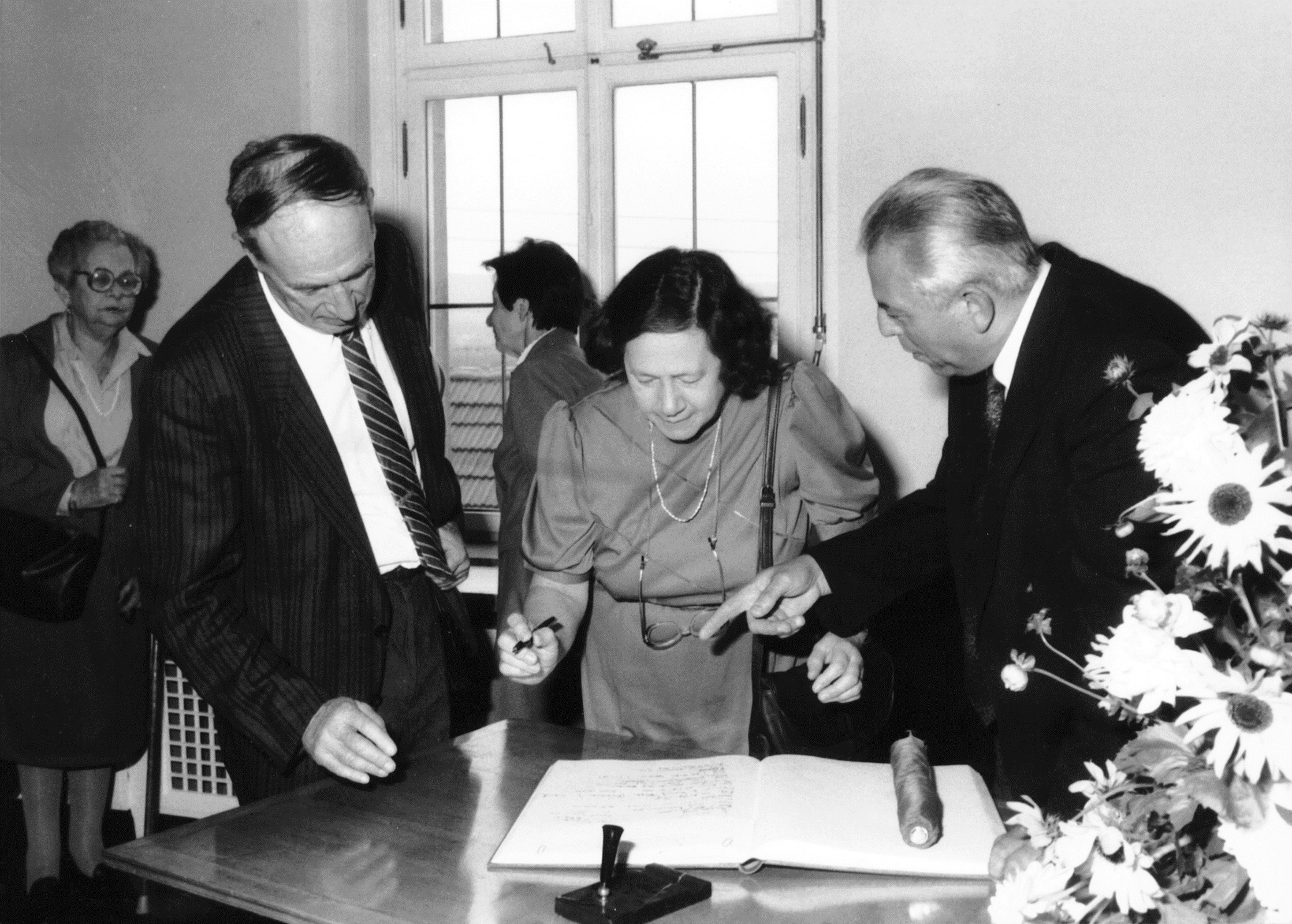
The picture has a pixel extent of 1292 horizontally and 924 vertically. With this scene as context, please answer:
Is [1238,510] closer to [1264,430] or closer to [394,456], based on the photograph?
[1264,430]

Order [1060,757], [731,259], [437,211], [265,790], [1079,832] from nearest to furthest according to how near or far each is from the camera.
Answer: [1079,832], [1060,757], [265,790], [731,259], [437,211]

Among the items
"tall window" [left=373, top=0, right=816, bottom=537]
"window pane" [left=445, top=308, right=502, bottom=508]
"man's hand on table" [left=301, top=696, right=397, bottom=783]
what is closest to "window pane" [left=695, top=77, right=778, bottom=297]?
"tall window" [left=373, top=0, right=816, bottom=537]

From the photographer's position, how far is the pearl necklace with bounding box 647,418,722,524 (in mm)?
2146

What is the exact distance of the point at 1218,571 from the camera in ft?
2.62

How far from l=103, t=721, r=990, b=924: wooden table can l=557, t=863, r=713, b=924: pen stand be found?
0.02 meters

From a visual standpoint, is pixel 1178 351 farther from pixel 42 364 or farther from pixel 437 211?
pixel 437 211

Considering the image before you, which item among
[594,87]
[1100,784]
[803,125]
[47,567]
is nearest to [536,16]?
[594,87]

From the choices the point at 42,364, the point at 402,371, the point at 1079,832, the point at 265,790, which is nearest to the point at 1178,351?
the point at 1079,832

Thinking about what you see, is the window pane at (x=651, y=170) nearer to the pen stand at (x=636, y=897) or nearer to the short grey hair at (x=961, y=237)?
the short grey hair at (x=961, y=237)

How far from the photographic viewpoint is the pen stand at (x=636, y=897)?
126 cm

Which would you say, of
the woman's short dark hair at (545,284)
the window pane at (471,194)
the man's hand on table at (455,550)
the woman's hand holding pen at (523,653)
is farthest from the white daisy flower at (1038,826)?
the window pane at (471,194)

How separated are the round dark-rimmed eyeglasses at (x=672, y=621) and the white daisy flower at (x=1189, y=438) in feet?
4.59

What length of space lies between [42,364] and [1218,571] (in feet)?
10.4

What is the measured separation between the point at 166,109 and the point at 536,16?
1.25 metres
